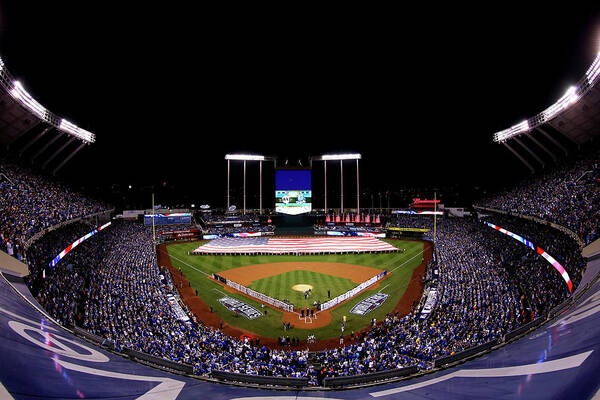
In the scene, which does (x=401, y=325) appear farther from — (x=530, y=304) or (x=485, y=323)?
(x=530, y=304)

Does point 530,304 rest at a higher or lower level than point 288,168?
lower

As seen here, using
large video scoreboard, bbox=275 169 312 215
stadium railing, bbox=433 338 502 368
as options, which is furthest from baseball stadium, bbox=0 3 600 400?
large video scoreboard, bbox=275 169 312 215

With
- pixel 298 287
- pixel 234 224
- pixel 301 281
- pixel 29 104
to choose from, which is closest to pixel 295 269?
pixel 301 281

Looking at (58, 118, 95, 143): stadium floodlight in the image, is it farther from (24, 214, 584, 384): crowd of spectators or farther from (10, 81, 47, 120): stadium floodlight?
(24, 214, 584, 384): crowd of spectators

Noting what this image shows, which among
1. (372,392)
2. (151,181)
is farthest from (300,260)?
(151,181)

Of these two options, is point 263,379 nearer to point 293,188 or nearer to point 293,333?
point 293,333

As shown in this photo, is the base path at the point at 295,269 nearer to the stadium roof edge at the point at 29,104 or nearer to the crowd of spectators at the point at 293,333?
the crowd of spectators at the point at 293,333

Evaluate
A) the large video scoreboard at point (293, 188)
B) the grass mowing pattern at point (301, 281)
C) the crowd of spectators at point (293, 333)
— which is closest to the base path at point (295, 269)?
the grass mowing pattern at point (301, 281)
